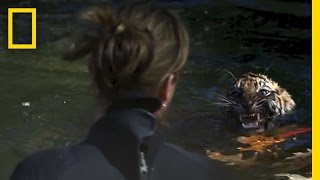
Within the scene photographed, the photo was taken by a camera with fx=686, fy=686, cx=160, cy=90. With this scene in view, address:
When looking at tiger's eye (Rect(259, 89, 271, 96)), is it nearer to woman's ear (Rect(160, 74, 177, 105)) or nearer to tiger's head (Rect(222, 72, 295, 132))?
tiger's head (Rect(222, 72, 295, 132))

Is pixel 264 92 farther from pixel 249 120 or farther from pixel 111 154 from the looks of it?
pixel 111 154

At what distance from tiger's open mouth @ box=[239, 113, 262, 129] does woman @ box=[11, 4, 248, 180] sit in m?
3.51

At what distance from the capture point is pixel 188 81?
280 inches

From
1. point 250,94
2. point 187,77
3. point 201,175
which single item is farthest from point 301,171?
point 201,175

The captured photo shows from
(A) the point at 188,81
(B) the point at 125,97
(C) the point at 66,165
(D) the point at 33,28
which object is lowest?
(C) the point at 66,165

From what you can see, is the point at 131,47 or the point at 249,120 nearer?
the point at 131,47

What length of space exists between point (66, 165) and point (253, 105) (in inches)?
147

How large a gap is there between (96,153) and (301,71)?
5514 mm

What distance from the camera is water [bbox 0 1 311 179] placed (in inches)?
225

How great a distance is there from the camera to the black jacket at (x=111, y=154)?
2.22 meters

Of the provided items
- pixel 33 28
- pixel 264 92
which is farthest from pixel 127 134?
pixel 33 28

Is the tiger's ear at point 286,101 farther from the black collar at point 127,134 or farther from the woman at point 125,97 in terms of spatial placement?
the black collar at point 127,134

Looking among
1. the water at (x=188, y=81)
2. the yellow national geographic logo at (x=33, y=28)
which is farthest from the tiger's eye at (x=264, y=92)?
the yellow national geographic logo at (x=33, y=28)

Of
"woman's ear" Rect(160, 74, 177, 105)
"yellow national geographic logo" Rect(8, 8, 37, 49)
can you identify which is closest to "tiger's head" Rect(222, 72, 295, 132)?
"yellow national geographic logo" Rect(8, 8, 37, 49)
